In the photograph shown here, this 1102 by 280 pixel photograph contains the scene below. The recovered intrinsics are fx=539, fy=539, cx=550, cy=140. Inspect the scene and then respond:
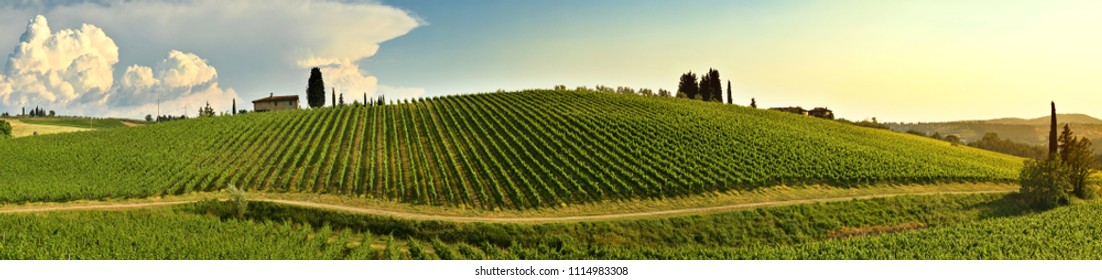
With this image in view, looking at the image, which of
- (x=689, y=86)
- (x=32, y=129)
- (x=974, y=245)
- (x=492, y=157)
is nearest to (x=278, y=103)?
(x=32, y=129)

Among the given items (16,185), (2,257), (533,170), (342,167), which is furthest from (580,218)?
(16,185)

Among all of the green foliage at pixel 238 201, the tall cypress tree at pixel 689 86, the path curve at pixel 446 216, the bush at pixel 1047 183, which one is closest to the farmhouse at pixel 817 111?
the tall cypress tree at pixel 689 86

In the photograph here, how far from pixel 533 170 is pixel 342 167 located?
1607cm

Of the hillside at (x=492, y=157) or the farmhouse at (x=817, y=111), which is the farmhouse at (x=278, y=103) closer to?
the hillside at (x=492, y=157)

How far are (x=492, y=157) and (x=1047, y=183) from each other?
139 ft

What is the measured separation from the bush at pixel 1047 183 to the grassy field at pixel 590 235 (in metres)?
1.40

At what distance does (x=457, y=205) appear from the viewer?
3581 cm

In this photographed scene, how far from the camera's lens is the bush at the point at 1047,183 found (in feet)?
129

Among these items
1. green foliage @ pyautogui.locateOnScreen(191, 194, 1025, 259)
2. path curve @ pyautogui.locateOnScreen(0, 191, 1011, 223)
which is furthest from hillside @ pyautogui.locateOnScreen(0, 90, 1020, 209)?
green foliage @ pyautogui.locateOnScreen(191, 194, 1025, 259)

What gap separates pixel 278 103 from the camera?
96.8 meters

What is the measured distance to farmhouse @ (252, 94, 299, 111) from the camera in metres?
96.2

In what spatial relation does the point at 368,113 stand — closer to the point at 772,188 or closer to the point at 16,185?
the point at 16,185

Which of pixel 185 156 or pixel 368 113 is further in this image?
pixel 368 113

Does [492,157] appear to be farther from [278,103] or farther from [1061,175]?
[278,103]
